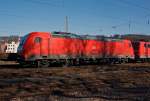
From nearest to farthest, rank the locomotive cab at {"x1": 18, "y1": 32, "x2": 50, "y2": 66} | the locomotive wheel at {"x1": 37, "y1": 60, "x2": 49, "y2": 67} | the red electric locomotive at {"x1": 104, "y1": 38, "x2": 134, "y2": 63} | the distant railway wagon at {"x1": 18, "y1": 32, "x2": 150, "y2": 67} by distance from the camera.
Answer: the locomotive cab at {"x1": 18, "y1": 32, "x2": 50, "y2": 66}
the distant railway wagon at {"x1": 18, "y1": 32, "x2": 150, "y2": 67}
the locomotive wheel at {"x1": 37, "y1": 60, "x2": 49, "y2": 67}
the red electric locomotive at {"x1": 104, "y1": 38, "x2": 134, "y2": 63}

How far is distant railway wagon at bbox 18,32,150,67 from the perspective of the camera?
89.8 ft

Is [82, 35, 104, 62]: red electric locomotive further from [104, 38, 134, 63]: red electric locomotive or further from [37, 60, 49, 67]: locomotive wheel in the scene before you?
[37, 60, 49, 67]: locomotive wheel

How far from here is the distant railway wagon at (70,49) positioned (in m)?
27.4

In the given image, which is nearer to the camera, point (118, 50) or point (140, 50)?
point (118, 50)

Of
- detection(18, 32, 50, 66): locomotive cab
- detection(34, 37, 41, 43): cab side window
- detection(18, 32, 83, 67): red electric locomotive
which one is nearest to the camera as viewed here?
detection(18, 32, 50, 66): locomotive cab

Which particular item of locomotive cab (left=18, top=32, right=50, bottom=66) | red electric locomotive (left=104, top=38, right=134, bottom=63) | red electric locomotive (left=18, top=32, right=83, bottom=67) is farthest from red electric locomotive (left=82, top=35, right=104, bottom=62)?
locomotive cab (left=18, top=32, right=50, bottom=66)

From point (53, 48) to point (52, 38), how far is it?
0.91 metres

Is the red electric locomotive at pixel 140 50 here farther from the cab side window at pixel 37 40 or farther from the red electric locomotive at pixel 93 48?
the cab side window at pixel 37 40

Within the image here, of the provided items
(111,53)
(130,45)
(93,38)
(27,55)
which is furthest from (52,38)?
(130,45)

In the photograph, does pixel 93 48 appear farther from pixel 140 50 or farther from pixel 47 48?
pixel 140 50

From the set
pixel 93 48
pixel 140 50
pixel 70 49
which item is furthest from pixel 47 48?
pixel 140 50

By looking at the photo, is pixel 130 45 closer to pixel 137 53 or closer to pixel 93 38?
pixel 137 53

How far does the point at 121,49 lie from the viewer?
38.8 meters

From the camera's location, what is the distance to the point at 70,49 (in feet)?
101
